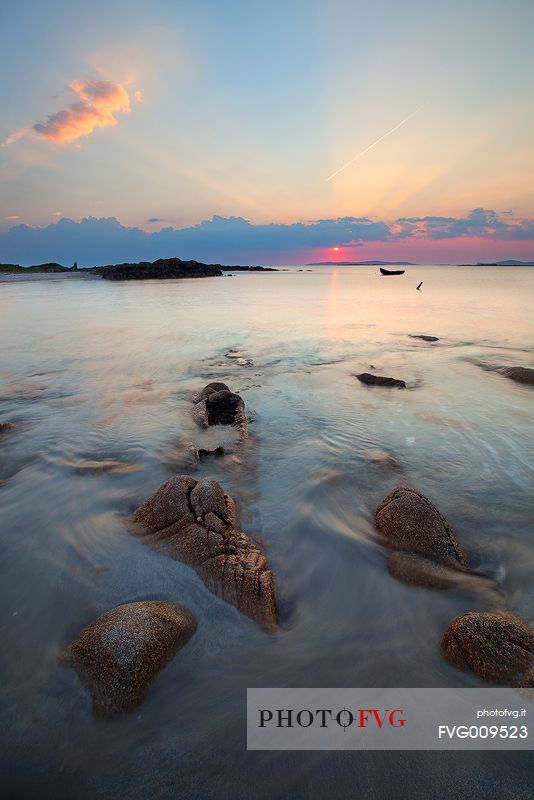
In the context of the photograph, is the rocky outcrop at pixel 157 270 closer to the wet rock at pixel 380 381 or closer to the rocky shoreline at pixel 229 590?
the wet rock at pixel 380 381

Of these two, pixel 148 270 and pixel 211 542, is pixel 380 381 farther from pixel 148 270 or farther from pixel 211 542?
pixel 148 270

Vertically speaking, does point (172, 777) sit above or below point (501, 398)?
above

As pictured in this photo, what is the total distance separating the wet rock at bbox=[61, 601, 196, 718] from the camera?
285 centimetres

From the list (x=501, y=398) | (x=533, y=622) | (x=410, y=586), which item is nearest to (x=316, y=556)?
(x=410, y=586)

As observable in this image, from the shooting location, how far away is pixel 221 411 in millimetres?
8734

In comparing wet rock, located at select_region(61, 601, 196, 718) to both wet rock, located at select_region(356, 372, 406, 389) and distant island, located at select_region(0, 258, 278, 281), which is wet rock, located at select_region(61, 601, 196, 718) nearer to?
wet rock, located at select_region(356, 372, 406, 389)

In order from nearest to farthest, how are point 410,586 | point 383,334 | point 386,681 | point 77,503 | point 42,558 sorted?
point 386,681
point 410,586
point 42,558
point 77,503
point 383,334

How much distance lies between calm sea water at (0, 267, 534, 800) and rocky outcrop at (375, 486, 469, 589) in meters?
0.21

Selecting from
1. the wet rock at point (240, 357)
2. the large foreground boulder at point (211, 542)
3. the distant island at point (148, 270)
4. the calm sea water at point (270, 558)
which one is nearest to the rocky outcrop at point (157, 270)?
the distant island at point (148, 270)

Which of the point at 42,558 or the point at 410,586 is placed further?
the point at 42,558

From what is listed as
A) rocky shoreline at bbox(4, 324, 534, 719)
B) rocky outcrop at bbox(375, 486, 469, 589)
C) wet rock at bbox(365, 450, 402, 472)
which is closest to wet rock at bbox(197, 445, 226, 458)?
rocky shoreline at bbox(4, 324, 534, 719)

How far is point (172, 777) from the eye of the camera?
8.18 ft

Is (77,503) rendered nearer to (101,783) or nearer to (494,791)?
(101,783)

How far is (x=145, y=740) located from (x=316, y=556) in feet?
7.97
